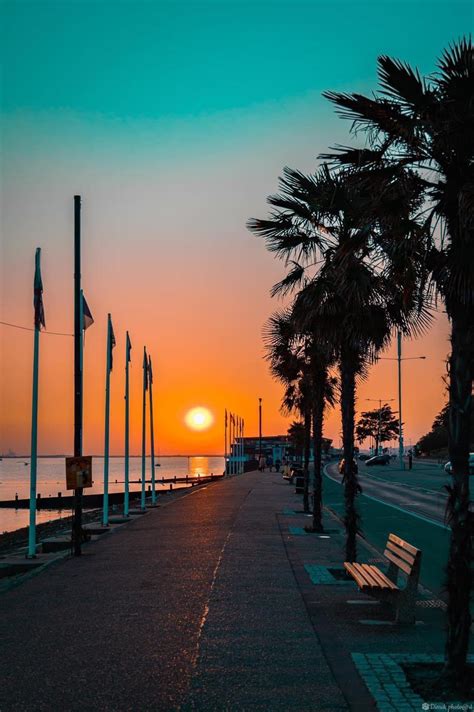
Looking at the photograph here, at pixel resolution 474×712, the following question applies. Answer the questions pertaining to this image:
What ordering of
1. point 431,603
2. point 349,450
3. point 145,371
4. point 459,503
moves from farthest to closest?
point 145,371 < point 349,450 < point 431,603 < point 459,503

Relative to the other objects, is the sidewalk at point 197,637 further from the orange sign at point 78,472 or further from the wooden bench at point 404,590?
the orange sign at point 78,472

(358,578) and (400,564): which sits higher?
(400,564)

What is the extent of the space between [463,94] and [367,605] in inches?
282

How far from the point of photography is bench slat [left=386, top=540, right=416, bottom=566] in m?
10.6

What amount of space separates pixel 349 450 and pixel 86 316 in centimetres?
928

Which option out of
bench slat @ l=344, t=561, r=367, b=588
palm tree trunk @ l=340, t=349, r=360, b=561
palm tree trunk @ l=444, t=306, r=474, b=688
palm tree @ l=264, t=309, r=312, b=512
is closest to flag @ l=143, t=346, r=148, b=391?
palm tree @ l=264, t=309, r=312, b=512

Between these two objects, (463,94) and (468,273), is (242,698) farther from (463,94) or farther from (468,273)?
(463,94)

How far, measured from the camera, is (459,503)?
8148 mm

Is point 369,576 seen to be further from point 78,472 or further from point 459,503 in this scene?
point 78,472

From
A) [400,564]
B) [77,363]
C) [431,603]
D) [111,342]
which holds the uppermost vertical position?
[111,342]

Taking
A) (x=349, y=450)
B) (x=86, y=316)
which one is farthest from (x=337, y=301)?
(x=86, y=316)

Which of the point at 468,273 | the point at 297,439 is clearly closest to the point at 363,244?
the point at 468,273

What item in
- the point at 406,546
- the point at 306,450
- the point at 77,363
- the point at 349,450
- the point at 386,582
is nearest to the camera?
the point at 386,582

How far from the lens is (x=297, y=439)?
341 ft
